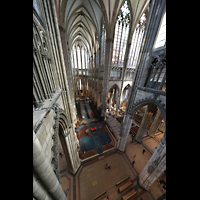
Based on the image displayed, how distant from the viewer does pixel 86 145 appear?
32.5 ft

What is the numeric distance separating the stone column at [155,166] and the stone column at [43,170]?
18.3 ft

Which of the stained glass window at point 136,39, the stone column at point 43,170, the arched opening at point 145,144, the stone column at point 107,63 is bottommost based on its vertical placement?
the arched opening at point 145,144

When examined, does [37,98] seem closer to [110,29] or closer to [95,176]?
[95,176]

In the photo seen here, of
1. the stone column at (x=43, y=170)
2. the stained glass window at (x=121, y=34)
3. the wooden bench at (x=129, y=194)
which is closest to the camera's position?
the stone column at (x=43, y=170)

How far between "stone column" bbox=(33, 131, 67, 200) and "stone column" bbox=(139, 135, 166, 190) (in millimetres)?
5592

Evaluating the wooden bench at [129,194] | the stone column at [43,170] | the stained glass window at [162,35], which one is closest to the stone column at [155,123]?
the wooden bench at [129,194]

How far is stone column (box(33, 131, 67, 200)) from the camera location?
4.65 ft

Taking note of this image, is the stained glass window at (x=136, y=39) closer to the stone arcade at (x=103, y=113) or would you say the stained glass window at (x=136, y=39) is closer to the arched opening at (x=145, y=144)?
the stone arcade at (x=103, y=113)

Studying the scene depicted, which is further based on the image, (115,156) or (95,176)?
(115,156)

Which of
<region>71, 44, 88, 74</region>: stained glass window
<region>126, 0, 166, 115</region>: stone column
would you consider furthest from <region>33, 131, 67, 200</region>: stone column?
<region>71, 44, 88, 74</region>: stained glass window

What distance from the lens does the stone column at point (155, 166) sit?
4614 millimetres

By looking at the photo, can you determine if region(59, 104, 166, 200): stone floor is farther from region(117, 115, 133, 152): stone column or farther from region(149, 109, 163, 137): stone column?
region(149, 109, 163, 137): stone column
